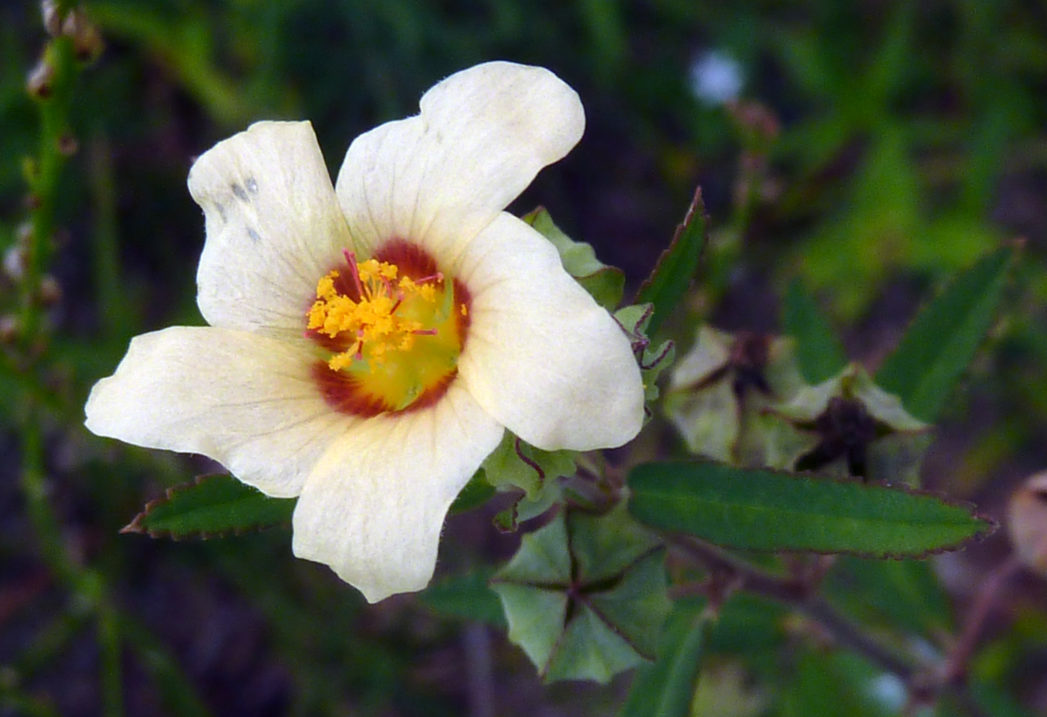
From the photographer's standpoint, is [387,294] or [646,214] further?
[646,214]

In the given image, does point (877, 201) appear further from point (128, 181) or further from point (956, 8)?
point (128, 181)

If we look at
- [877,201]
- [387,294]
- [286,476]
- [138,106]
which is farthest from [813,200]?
[286,476]

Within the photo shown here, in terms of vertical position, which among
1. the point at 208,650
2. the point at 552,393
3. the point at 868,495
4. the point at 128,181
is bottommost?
the point at 208,650

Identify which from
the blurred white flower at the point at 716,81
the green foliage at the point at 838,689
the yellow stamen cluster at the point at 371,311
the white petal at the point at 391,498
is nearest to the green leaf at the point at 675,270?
the yellow stamen cluster at the point at 371,311

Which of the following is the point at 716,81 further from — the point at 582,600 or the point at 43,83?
the point at 582,600

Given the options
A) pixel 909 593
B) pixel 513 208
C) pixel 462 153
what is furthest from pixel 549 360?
pixel 513 208

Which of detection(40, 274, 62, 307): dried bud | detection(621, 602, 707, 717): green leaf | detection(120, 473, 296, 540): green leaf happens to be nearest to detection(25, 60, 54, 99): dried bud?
detection(40, 274, 62, 307): dried bud
